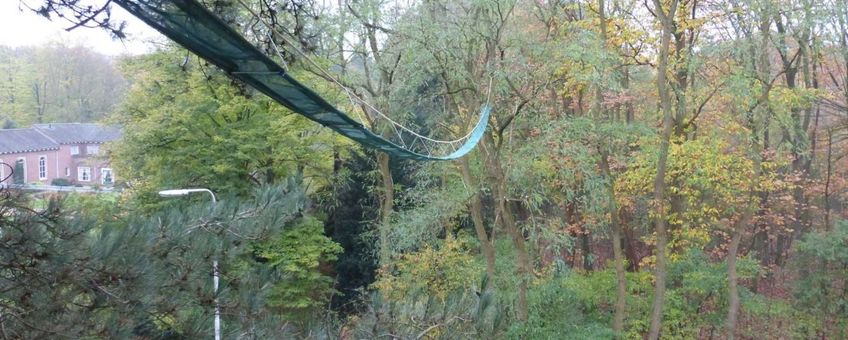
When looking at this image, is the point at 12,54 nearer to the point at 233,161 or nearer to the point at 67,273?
the point at 233,161

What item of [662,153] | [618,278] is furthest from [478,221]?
[662,153]

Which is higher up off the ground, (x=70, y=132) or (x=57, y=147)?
(x=70, y=132)

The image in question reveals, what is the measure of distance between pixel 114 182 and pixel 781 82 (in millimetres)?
12545

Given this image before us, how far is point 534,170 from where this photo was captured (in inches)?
333

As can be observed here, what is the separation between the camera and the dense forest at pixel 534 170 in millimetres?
7971


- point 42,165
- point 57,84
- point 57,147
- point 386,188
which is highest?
point 57,84

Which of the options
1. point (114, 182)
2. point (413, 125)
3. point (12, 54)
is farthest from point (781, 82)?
point (12, 54)

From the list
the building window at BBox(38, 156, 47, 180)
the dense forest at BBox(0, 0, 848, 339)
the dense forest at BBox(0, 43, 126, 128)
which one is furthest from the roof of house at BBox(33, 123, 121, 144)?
the dense forest at BBox(0, 0, 848, 339)

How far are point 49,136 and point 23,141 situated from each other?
1.76 m

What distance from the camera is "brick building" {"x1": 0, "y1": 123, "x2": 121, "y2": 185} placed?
62.1ft

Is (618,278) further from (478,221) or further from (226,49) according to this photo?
(226,49)

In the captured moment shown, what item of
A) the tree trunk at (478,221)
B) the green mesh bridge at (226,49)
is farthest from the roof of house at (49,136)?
the green mesh bridge at (226,49)

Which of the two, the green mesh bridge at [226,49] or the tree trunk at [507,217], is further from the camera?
the tree trunk at [507,217]

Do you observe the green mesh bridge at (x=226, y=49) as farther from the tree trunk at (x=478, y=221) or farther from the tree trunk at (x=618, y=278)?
the tree trunk at (x=618, y=278)
